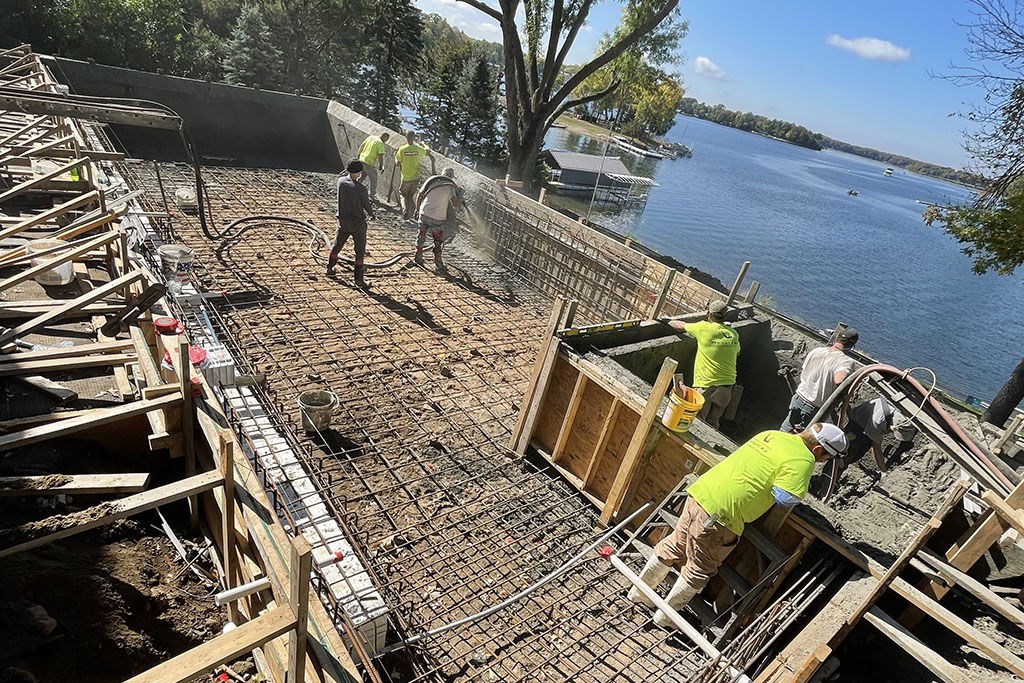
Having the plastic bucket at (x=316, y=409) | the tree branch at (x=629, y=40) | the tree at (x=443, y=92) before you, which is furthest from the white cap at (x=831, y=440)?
the tree at (x=443, y=92)

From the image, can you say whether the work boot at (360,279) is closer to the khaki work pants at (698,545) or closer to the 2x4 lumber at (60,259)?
the 2x4 lumber at (60,259)

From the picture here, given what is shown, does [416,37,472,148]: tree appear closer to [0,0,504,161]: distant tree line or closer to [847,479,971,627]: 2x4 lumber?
[0,0,504,161]: distant tree line

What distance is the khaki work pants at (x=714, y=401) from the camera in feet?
20.0

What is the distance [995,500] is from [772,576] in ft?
5.05

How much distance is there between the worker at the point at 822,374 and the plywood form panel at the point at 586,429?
2.12 meters

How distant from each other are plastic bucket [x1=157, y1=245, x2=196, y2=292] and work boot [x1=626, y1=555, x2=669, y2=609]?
6.82m

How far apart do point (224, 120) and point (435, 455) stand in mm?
13012

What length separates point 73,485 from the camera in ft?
10.6

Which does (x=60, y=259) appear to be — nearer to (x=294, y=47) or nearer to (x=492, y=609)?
(x=492, y=609)

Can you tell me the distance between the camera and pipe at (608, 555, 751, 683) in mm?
3730

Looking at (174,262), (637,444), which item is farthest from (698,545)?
(174,262)

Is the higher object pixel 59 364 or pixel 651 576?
pixel 59 364

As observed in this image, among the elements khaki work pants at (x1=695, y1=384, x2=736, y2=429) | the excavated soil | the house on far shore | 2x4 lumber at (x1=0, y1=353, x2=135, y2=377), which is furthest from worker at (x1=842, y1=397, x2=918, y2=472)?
the house on far shore

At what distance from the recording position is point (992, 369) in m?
25.4
